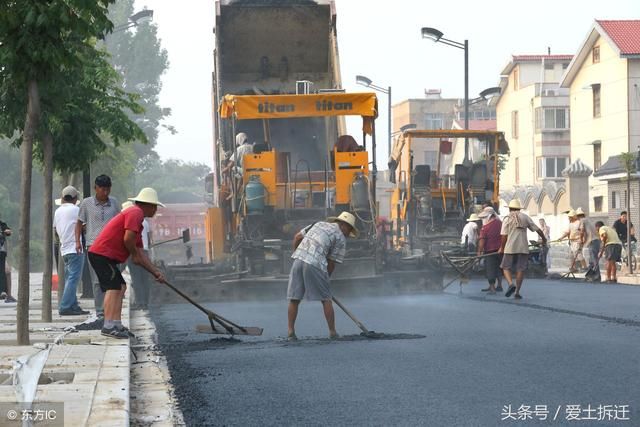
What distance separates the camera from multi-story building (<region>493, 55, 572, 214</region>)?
208 feet

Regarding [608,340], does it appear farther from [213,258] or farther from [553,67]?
[553,67]

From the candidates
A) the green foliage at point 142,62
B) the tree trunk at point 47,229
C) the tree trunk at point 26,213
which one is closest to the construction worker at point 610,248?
the tree trunk at point 47,229

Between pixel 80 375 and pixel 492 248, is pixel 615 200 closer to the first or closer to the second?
pixel 492 248

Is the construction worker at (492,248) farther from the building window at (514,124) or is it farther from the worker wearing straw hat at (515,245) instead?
the building window at (514,124)

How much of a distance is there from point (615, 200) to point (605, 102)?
22.8 feet

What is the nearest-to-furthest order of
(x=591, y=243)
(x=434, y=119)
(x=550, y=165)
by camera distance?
(x=591, y=243), (x=550, y=165), (x=434, y=119)

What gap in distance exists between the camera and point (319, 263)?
39.0 ft

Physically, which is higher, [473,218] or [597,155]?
[597,155]

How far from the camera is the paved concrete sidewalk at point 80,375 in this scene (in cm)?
670

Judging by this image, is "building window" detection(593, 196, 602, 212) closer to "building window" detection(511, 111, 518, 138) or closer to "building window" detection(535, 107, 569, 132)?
"building window" detection(535, 107, 569, 132)

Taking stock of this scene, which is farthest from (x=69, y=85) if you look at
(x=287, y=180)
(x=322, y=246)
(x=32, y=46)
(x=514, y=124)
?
(x=514, y=124)

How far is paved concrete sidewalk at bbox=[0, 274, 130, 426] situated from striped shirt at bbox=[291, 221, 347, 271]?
202 cm

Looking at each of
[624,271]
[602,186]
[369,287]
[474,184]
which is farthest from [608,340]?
[602,186]

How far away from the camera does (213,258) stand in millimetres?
20156
